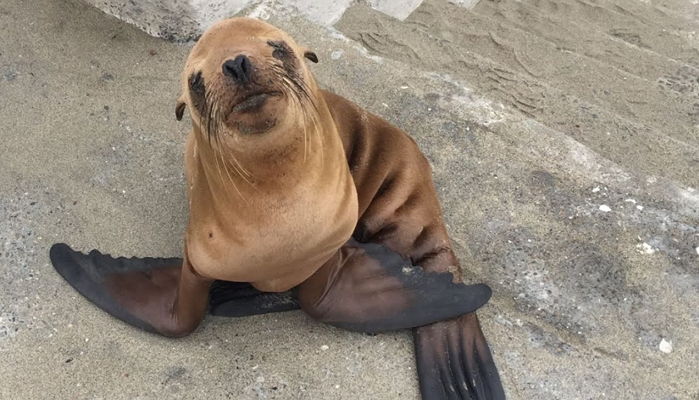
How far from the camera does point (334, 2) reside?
14.4ft

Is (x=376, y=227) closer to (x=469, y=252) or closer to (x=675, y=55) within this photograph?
(x=469, y=252)

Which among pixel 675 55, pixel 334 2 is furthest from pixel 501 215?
pixel 675 55

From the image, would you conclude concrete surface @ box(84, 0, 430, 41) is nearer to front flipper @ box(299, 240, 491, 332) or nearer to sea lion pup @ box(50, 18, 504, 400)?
sea lion pup @ box(50, 18, 504, 400)

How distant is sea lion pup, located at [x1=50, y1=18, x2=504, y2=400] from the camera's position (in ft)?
6.92

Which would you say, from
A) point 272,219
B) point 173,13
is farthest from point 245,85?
point 173,13

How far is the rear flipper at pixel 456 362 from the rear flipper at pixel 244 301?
49 cm

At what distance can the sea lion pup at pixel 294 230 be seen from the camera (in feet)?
6.92

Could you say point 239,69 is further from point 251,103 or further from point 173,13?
point 173,13

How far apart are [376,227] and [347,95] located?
103 cm

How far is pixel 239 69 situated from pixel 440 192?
1.53 metres

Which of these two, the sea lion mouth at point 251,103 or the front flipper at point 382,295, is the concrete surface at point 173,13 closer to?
the front flipper at point 382,295

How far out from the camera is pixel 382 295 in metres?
2.71

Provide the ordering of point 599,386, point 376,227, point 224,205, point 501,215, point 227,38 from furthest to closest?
point 501,215 < point 376,227 < point 599,386 < point 224,205 < point 227,38

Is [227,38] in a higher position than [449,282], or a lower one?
higher
